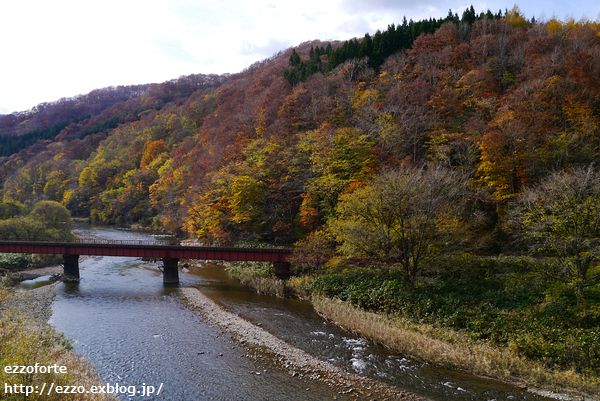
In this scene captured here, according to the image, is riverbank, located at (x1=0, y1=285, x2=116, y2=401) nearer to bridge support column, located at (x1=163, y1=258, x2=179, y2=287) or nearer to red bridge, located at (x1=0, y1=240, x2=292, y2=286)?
red bridge, located at (x1=0, y1=240, x2=292, y2=286)

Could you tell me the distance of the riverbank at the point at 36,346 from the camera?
14.5m

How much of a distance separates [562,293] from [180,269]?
1596 inches

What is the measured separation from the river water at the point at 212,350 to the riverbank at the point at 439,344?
0.66m


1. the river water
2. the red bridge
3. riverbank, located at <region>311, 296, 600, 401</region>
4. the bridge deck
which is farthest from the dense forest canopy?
the river water

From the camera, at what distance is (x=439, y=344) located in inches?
904

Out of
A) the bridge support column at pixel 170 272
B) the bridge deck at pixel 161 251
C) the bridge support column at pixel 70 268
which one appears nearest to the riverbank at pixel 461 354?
the bridge deck at pixel 161 251

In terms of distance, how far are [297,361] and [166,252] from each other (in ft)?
80.9

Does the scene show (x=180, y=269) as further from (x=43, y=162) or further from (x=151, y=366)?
(x=43, y=162)

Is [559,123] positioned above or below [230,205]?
above

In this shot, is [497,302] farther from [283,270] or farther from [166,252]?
[166,252]

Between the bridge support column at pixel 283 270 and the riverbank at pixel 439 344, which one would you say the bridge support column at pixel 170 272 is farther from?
→ the riverbank at pixel 439 344

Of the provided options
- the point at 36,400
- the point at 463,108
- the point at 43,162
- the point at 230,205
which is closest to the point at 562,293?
the point at 36,400

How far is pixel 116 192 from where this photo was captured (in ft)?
352

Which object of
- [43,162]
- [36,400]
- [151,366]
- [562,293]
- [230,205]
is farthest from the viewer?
[43,162]
